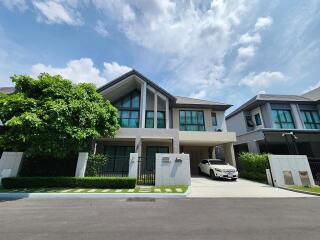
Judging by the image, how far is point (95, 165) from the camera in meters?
10.8

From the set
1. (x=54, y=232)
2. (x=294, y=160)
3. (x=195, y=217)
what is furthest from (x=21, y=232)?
(x=294, y=160)

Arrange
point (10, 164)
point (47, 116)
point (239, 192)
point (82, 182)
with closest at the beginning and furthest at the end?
point (47, 116)
point (239, 192)
point (82, 182)
point (10, 164)

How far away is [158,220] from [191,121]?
14361 millimetres

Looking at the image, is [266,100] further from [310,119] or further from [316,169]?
[316,169]

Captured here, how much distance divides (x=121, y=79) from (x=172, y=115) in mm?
6740

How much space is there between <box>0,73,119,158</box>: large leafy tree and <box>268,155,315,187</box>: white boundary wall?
1243 centimetres

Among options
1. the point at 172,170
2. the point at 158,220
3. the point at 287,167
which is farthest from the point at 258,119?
the point at 158,220

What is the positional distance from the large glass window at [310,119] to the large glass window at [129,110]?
64.3ft

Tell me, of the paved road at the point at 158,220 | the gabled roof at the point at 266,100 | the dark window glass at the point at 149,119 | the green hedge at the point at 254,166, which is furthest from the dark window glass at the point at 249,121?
the paved road at the point at 158,220

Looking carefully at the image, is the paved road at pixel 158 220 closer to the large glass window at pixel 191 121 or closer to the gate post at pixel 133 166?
the gate post at pixel 133 166

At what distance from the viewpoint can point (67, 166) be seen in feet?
35.6

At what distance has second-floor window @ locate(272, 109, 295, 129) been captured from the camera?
18828mm

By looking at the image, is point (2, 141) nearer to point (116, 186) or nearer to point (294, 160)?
point (116, 186)

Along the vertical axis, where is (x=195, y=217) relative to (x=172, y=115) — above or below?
below
